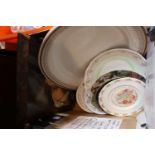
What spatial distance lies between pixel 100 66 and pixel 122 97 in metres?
0.15

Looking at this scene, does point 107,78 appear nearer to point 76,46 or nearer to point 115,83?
point 115,83

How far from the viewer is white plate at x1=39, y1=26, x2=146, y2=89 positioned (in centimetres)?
79

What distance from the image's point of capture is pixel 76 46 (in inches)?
33.4

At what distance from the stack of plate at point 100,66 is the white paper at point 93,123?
0.05m

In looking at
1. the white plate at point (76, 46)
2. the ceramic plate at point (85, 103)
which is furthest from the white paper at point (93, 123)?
the white plate at point (76, 46)

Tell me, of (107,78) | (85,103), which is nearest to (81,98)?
(85,103)

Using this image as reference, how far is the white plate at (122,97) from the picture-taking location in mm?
845

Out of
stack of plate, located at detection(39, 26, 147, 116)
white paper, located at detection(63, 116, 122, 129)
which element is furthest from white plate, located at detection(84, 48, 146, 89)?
white paper, located at detection(63, 116, 122, 129)

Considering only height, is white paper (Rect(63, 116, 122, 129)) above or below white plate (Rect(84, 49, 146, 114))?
below

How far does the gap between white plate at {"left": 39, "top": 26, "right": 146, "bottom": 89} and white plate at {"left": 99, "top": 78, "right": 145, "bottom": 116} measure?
0.12 metres

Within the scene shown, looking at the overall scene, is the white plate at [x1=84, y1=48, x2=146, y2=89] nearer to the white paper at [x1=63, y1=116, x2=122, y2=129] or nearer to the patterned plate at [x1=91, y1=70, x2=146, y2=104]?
the patterned plate at [x1=91, y1=70, x2=146, y2=104]
